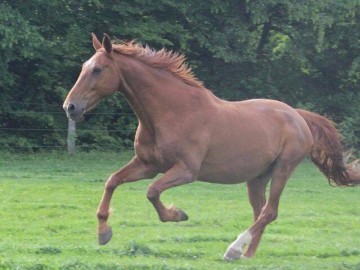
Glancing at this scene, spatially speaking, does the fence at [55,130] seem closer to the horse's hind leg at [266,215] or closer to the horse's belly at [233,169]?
the horse's hind leg at [266,215]

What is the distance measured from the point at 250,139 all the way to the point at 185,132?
3.04 ft

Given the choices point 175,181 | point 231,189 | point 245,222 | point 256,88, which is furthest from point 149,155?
point 256,88

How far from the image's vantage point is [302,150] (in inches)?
418

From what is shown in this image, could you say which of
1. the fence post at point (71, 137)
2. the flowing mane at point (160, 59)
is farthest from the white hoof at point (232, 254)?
the fence post at point (71, 137)

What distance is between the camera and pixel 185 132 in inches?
373

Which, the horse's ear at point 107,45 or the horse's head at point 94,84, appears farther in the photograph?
the horse's ear at point 107,45

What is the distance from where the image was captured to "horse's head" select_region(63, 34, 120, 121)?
9102 millimetres

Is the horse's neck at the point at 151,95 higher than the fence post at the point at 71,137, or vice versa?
the horse's neck at the point at 151,95

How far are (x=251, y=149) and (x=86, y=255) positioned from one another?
2108 mm

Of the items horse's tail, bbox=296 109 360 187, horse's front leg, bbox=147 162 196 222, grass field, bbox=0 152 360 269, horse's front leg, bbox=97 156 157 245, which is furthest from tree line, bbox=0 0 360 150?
horse's front leg, bbox=147 162 196 222

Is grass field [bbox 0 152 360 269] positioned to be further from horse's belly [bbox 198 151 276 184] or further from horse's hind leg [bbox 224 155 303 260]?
horse's belly [bbox 198 151 276 184]

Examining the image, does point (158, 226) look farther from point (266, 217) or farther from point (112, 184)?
point (112, 184)

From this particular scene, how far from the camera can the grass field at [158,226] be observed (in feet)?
30.5

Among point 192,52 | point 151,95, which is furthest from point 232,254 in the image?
point 192,52
